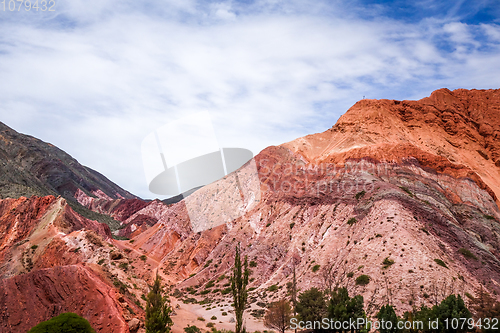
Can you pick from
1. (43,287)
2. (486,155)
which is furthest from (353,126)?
(43,287)

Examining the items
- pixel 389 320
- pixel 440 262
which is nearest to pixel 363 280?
pixel 440 262

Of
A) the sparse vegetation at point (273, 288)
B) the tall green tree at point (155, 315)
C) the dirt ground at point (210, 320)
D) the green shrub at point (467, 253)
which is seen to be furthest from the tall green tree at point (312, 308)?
the green shrub at point (467, 253)

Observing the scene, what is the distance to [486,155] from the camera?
73.5 m

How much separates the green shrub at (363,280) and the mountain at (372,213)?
487 mm

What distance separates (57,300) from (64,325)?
493 centimetres

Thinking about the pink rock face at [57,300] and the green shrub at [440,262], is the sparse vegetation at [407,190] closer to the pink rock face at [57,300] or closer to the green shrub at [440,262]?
the green shrub at [440,262]

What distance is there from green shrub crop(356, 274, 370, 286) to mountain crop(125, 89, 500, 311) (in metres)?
0.49

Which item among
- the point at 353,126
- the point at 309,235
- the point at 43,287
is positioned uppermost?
the point at 353,126

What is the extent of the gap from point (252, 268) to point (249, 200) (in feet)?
62.8

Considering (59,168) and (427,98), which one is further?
(59,168)

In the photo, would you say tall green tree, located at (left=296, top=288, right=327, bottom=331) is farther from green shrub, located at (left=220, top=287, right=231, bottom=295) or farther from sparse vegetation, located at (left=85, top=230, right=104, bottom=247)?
sparse vegetation, located at (left=85, top=230, right=104, bottom=247)

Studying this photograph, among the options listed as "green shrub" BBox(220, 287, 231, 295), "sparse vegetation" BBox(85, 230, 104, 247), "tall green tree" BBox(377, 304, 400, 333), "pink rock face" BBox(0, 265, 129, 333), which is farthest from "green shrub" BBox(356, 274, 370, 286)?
"sparse vegetation" BBox(85, 230, 104, 247)

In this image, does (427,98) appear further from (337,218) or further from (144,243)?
(144,243)

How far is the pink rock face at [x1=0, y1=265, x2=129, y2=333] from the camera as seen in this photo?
1998 cm
